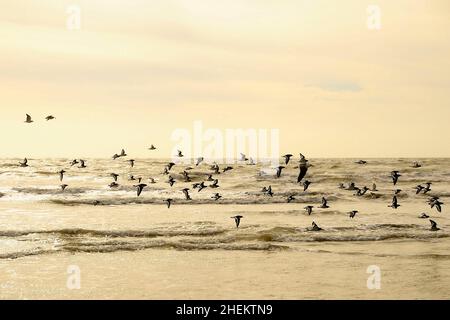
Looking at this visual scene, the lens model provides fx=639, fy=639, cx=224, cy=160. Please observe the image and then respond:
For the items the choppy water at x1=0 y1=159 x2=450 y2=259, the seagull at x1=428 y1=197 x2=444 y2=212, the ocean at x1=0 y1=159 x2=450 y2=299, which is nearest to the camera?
the ocean at x1=0 y1=159 x2=450 y2=299

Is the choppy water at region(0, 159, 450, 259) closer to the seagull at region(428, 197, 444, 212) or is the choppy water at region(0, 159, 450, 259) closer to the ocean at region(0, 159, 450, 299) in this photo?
the ocean at region(0, 159, 450, 299)

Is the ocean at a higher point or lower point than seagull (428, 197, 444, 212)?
lower

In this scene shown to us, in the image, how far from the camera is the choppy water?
91.0 feet

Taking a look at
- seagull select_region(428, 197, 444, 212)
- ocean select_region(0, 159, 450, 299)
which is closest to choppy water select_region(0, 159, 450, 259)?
ocean select_region(0, 159, 450, 299)

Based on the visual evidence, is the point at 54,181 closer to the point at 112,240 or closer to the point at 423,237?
the point at 112,240

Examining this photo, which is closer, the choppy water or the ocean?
the ocean

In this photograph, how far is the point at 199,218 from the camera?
37250mm

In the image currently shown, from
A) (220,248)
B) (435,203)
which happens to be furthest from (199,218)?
(435,203)

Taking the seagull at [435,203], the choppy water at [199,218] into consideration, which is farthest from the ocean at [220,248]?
the seagull at [435,203]

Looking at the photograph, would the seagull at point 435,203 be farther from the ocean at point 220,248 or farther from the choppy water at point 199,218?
the ocean at point 220,248

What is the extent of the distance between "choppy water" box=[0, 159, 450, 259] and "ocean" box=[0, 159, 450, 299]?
0.29 ft
